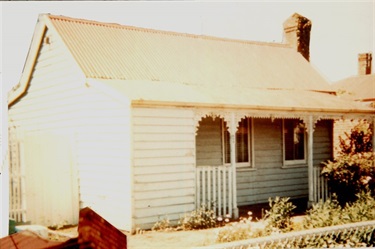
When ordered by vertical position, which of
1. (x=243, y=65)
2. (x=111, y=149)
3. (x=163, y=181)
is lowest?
(x=163, y=181)

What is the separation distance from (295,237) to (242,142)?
5.48 meters

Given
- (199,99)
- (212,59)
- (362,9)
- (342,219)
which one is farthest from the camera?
(212,59)

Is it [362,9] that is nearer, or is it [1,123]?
[1,123]

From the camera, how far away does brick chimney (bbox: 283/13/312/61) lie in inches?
640

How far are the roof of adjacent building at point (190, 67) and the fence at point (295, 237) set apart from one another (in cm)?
362

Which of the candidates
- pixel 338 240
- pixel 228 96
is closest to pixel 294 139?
pixel 228 96

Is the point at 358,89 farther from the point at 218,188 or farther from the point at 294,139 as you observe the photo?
the point at 218,188

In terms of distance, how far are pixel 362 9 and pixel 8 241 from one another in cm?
832

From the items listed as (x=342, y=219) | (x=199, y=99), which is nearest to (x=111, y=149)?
(x=199, y=99)

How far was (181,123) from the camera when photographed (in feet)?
30.2

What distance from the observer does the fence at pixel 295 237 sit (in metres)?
6.19

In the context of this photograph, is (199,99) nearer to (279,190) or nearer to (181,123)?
(181,123)

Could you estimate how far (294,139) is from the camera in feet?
43.3

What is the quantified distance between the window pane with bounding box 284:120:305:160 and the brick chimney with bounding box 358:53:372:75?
1994 centimetres
